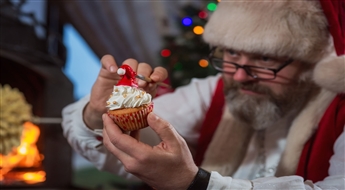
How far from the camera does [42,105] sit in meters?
2.58

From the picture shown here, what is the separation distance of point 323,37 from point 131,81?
0.69 meters

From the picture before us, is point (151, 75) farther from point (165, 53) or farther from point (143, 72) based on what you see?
point (165, 53)

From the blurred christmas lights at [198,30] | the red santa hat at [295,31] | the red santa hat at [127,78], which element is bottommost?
the blurred christmas lights at [198,30]

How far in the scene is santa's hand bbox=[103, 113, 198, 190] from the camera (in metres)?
0.77

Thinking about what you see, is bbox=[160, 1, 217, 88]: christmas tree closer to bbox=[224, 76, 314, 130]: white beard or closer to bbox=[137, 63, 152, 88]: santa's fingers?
bbox=[224, 76, 314, 130]: white beard

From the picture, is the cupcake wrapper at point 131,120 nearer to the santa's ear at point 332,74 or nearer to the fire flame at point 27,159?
the santa's ear at point 332,74

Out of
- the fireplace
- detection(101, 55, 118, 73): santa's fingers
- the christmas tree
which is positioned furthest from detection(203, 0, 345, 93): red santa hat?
the fireplace

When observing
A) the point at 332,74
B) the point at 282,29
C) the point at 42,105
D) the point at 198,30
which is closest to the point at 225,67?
the point at 282,29

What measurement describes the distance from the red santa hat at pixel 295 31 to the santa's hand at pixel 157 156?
0.55 meters

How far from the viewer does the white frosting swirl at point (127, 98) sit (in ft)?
2.71

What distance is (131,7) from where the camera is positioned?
3301 mm

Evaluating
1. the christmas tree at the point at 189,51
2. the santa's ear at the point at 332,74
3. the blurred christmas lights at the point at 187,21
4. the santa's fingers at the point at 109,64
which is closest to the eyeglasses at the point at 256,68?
the santa's ear at the point at 332,74

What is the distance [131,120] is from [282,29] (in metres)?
0.61

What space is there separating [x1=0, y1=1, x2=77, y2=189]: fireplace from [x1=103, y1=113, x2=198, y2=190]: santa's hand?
1745mm
